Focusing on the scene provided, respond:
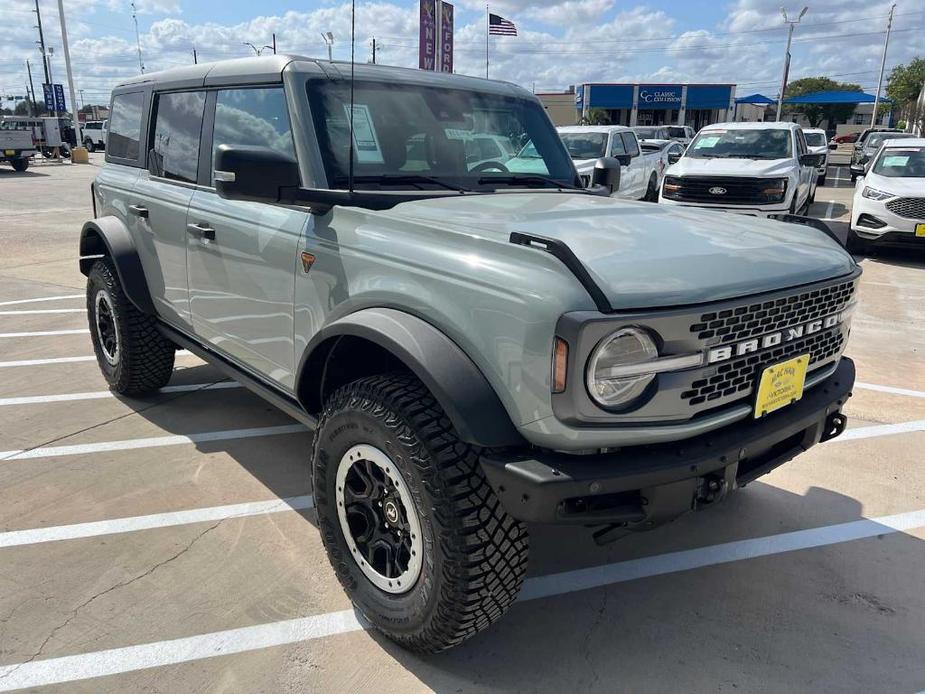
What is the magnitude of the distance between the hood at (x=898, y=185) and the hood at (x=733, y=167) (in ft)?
3.85

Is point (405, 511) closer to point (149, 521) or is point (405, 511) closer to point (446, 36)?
point (149, 521)

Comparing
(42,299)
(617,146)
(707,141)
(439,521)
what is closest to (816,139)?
(707,141)

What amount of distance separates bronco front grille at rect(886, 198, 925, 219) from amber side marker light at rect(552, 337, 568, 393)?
987 cm

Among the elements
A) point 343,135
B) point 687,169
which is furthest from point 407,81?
point 687,169

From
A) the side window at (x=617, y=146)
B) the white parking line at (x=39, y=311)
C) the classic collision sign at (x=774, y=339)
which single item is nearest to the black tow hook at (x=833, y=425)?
the classic collision sign at (x=774, y=339)

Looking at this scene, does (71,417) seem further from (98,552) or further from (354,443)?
(354,443)

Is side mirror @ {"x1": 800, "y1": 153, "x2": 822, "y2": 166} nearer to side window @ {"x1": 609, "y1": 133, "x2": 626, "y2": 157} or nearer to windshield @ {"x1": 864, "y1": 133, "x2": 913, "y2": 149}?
side window @ {"x1": 609, "y1": 133, "x2": 626, "y2": 157}

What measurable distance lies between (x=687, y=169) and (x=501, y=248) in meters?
10.2

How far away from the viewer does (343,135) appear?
2949 millimetres

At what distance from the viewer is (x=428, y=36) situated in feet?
64.6

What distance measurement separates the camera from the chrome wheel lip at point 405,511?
2.29m

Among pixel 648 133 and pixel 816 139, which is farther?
pixel 648 133

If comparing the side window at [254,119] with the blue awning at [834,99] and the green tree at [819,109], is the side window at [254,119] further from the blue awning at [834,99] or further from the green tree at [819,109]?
the green tree at [819,109]

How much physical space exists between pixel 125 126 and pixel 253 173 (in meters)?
2.64
